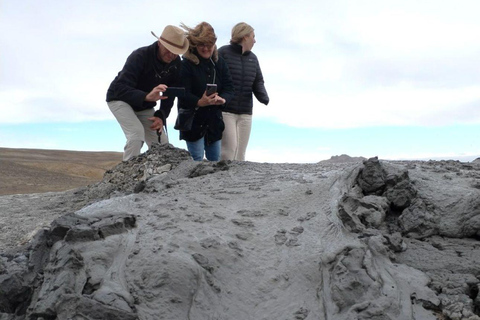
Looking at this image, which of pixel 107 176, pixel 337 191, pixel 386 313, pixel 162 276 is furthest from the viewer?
pixel 107 176

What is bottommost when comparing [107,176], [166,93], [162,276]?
[162,276]

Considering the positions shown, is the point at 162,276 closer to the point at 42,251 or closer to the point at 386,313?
the point at 42,251

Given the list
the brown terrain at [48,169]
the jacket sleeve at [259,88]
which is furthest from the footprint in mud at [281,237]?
the brown terrain at [48,169]

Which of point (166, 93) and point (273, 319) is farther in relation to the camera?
point (166, 93)

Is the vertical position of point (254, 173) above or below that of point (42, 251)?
above

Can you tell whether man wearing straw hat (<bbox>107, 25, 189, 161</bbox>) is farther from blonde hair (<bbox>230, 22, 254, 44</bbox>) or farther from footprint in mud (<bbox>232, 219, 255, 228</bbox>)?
footprint in mud (<bbox>232, 219, 255, 228</bbox>)

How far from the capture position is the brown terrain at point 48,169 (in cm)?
1053

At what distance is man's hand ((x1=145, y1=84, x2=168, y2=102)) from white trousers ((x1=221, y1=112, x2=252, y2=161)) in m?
0.80

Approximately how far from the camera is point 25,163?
1396cm

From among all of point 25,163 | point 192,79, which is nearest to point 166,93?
point 192,79

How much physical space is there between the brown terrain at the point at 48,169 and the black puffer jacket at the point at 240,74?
5.31 m

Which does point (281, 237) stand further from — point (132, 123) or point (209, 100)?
point (132, 123)

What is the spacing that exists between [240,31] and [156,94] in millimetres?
1198

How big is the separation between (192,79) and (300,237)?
2.38 meters
